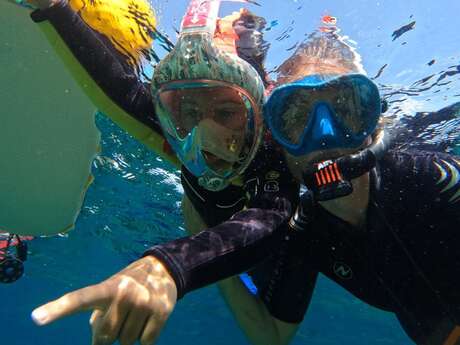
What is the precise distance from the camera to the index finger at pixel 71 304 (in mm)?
1406

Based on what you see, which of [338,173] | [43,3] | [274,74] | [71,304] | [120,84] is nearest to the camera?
[71,304]

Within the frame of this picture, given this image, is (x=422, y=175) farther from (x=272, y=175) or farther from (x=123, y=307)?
(x=123, y=307)

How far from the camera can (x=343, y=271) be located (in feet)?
15.2

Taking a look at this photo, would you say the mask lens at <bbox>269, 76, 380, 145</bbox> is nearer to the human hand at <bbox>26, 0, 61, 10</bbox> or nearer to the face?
the face

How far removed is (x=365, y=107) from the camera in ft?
11.6

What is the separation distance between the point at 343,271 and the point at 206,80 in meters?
2.85

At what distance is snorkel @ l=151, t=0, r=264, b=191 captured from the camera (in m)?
3.56

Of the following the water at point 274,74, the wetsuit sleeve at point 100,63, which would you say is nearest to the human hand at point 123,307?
the wetsuit sleeve at point 100,63

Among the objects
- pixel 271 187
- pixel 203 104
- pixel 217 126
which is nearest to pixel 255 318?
pixel 271 187

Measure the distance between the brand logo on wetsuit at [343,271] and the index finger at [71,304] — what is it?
3612mm

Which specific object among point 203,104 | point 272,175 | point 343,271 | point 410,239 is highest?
point 203,104

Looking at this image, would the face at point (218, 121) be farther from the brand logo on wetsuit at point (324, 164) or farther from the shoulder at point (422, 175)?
the shoulder at point (422, 175)

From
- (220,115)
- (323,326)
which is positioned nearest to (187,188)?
(220,115)

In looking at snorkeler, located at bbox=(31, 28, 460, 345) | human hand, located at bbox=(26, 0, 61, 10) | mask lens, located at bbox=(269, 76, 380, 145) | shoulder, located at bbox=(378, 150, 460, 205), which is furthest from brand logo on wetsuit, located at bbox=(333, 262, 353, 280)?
human hand, located at bbox=(26, 0, 61, 10)
